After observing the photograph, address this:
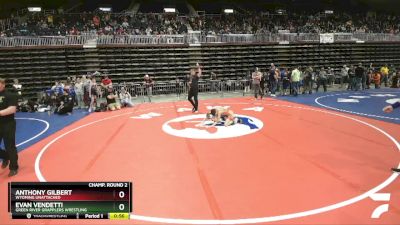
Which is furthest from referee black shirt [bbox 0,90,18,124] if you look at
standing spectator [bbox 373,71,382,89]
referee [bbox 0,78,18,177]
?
standing spectator [bbox 373,71,382,89]

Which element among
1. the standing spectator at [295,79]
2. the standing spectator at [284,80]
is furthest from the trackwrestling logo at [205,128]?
the standing spectator at [284,80]

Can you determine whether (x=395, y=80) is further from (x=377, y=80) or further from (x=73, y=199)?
(x=73, y=199)

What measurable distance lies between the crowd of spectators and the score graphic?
21.4 m

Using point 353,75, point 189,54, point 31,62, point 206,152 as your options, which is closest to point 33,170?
point 206,152

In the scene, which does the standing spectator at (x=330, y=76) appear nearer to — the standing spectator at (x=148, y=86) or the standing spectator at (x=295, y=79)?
the standing spectator at (x=295, y=79)

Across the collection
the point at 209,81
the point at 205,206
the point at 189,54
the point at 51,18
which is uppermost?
the point at 51,18

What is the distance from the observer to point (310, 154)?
8.47m

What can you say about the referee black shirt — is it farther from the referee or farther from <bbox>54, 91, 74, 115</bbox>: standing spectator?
<bbox>54, 91, 74, 115</bbox>: standing spectator

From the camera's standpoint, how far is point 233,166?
301 inches

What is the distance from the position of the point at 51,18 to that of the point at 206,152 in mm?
23849

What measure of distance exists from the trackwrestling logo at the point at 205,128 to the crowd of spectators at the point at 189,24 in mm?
14662

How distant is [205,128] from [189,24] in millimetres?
20808

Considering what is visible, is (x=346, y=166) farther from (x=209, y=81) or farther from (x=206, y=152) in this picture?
(x=209, y=81)

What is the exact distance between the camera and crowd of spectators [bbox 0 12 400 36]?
83.4 ft
